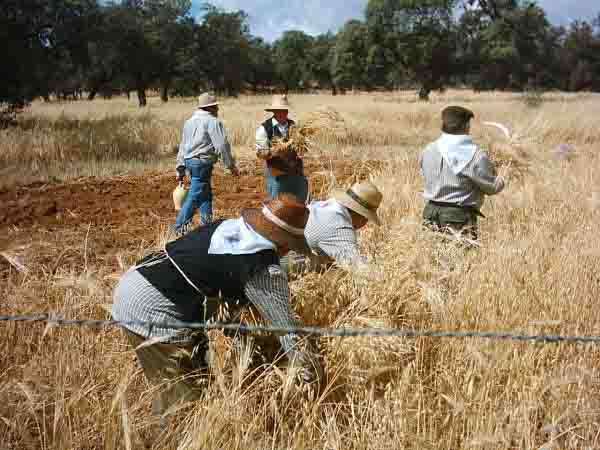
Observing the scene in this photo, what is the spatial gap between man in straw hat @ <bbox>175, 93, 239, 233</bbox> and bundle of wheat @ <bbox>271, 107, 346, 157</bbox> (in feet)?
3.08

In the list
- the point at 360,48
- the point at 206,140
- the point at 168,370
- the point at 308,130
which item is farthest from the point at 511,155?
the point at 360,48

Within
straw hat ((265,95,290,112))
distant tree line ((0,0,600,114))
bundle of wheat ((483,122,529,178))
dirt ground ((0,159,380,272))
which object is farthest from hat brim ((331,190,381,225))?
distant tree line ((0,0,600,114))

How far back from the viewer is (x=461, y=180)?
399cm

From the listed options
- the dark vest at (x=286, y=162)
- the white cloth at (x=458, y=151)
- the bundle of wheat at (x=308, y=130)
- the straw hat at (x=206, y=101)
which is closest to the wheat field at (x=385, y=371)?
the white cloth at (x=458, y=151)

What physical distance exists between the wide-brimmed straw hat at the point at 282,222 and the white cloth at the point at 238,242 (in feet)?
0.08

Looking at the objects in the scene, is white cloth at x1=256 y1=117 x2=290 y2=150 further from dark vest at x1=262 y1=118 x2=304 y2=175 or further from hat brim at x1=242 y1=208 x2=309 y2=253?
hat brim at x1=242 y1=208 x2=309 y2=253

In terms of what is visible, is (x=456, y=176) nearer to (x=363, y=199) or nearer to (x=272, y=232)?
(x=363, y=199)

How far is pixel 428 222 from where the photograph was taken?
4.00 meters

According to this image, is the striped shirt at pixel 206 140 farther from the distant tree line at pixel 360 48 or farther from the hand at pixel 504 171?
the distant tree line at pixel 360 48

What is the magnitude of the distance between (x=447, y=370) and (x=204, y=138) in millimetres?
4210

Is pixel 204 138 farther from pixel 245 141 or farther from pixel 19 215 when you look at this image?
pixel 245 141

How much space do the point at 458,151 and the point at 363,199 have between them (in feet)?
3.53

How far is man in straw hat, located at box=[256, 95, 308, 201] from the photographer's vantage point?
A: 5.07 m

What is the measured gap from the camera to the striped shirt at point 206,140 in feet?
19.0
